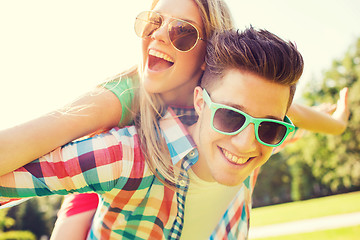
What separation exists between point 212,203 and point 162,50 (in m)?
1.36

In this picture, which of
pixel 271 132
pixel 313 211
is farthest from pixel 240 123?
pixel 313 211

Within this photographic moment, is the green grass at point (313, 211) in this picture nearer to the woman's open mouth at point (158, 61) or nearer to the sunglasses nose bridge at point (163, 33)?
the woman's open mouth at point (158, 61)

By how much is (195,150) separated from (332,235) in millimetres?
8901

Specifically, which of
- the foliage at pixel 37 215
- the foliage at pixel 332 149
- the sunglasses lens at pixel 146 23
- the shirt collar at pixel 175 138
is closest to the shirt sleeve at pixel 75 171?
the shirt collar at pixel 175 138

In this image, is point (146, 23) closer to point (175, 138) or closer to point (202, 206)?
point (175, 138)

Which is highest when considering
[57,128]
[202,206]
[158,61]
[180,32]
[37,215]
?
[180,32]

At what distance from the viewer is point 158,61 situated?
2.67 m

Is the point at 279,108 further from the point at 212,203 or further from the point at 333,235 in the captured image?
the point at 333,235

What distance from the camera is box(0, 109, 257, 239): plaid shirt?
1920 mm

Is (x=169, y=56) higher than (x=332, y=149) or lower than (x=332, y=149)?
higher

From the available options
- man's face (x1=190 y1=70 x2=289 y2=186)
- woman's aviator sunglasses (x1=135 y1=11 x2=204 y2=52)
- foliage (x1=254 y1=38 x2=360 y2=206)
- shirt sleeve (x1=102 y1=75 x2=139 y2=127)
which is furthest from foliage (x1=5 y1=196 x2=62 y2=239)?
foliage (x1=254 y1=38 x2=360 y2=206)

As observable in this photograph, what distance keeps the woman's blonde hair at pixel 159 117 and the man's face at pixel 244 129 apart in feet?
0.95

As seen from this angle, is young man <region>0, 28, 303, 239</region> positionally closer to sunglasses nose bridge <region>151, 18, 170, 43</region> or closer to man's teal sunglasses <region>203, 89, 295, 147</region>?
man's teal sunglasses <region>203, 89, 295, 147</region>

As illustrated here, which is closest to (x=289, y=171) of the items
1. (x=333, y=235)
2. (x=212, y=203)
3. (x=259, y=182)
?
(x=259, y=182)
